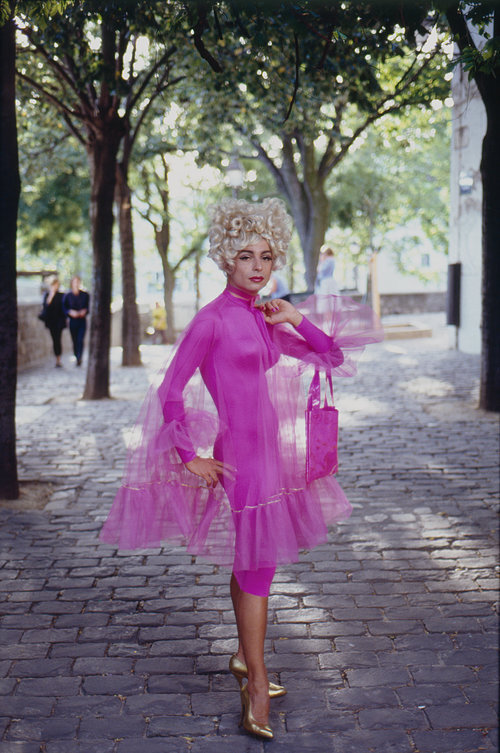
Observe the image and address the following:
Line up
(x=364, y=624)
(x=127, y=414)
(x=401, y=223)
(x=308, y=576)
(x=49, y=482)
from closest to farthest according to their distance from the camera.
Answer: (x=364, y=624) → (x=308, y=576) → (x=49, y=482) → (x=127, y=414) → (x=401, y=223)

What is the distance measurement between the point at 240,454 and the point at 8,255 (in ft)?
13.7

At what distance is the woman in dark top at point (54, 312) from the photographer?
19.0 m

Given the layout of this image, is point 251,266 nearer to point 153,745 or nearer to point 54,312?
point 153,745

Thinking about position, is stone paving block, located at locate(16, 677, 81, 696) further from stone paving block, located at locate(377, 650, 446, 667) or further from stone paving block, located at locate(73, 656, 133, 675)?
stone paving block, located at locate(377, 650, 446, 667)

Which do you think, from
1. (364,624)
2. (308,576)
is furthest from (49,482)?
(364,624)

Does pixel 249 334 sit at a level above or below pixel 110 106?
below

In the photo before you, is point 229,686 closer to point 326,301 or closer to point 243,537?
point 243,537

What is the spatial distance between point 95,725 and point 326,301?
197 centimetres

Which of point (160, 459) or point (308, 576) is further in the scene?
point (308, 576)

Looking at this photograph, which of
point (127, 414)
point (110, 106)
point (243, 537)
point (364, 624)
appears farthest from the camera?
point (110, 106)

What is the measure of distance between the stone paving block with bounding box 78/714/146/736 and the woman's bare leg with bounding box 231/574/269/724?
0.45 m

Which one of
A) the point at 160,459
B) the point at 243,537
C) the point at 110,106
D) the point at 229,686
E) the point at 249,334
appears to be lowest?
the point at 229,686

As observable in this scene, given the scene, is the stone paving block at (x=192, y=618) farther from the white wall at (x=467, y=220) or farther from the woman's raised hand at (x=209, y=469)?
the white wall at (x=467, y=220)

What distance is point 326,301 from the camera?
3.69 metres
